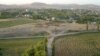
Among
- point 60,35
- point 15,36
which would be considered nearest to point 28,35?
point 15,36

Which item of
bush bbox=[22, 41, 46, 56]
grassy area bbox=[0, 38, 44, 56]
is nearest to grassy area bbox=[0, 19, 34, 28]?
grassy area bbox=[0, 38, 44, 56]

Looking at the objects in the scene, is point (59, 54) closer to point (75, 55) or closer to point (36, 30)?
point (75, 55)

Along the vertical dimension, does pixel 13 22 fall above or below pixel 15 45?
above

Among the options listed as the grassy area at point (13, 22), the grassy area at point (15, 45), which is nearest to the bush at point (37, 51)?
the grassy area at point (15, 45)

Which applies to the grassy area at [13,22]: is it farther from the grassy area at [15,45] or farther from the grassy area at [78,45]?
the grassy area at [78,45]

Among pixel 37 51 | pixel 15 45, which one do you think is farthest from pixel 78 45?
pixel 37 51

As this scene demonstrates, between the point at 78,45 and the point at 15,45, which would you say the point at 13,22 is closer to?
the point at 15,45
